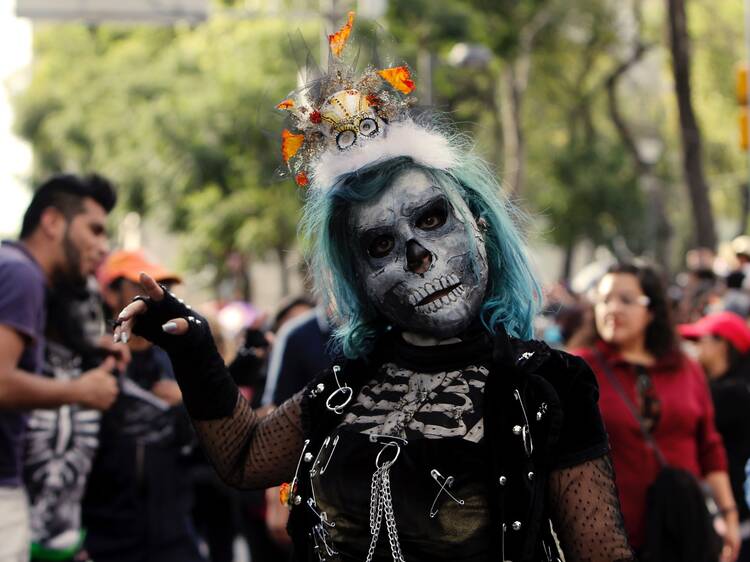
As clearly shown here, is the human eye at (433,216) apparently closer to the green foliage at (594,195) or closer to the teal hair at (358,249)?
the teal hair at (358,249)

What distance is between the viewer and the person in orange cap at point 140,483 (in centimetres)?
533

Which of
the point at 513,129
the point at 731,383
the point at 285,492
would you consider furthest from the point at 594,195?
the point at 285,492

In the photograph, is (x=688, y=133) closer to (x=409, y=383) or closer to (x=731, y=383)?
(x=731, y=383)

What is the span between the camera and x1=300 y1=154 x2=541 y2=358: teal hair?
3033 mm

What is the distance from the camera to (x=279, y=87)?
19812mm

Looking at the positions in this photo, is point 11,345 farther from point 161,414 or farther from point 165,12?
point 165,12

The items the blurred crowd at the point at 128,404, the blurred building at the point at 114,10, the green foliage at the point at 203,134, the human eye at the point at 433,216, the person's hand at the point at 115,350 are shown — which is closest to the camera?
the human eye at the point at 433,216

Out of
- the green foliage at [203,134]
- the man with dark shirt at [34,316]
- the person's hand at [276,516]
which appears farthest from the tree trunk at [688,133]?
the man with dark shirt at [34,316]

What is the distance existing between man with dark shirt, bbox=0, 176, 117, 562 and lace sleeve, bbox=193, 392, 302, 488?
153 centimetres

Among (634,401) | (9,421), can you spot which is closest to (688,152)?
(634,401)

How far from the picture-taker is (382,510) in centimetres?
280

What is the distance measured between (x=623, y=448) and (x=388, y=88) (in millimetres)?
2709

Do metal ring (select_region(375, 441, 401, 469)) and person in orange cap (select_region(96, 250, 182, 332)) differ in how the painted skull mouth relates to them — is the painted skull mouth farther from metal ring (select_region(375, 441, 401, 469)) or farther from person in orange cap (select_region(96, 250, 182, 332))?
person in orange cap (select_region(96, 250, 182, 332))

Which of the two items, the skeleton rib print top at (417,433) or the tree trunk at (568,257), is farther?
the tree trunk at (568,257)
